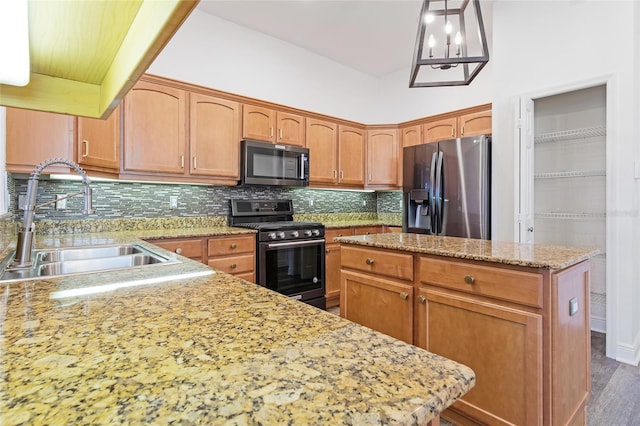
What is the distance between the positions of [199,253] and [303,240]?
3.39ft

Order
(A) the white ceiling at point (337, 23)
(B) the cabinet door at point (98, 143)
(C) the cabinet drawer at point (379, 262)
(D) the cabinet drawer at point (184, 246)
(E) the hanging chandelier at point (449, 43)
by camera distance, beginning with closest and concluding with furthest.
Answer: (E) the hanging chandelier at point (449, 43), (C) the cabinet drawer at point (379, 262), (B) the cabinet door at point (98, 143), (D) the cabinet drawer at point (184, 246), (A) the white ceiling at point (337, 23)

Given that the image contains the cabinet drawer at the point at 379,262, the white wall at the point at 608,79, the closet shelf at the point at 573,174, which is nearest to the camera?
the cabinet drawer at the point at 379,262

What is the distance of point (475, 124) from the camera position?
11.9 feet

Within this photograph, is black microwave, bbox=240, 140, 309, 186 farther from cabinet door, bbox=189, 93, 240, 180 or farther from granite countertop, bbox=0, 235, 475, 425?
granite countertop, bbox=0, 235, 475, 425

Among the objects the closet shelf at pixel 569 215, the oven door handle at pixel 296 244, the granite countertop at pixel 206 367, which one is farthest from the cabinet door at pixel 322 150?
the granite countertop at pixel 206 367

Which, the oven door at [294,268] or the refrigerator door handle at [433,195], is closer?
the oven door at [294,268]

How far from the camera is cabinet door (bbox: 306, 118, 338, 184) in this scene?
3.88 metres

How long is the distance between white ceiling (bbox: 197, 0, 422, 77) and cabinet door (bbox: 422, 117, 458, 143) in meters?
0.96

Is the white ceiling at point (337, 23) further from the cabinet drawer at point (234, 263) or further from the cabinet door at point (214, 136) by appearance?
the cabinet drawer at point (234, 263)

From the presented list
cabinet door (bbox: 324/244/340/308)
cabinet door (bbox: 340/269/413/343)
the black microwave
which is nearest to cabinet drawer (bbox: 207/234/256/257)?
the black microwave

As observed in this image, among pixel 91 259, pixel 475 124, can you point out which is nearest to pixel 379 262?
pixel 91 259

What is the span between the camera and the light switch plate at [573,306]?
57.7 inches

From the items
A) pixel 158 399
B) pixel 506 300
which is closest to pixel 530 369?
pixel 506 300

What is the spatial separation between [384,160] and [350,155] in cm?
51
